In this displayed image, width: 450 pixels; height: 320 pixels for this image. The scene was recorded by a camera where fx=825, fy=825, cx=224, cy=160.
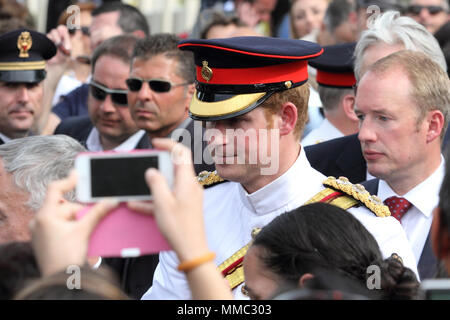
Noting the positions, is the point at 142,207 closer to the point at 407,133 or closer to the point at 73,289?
the point at 73,289

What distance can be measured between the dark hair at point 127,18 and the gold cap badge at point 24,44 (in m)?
2.19

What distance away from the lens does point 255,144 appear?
338 cm

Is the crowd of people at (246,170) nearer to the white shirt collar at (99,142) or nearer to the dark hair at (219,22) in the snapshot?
the white shirt collar at (99,142)

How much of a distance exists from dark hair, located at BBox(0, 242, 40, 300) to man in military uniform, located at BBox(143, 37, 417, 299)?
114 cm

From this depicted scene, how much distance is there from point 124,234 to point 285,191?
1473 millimetres

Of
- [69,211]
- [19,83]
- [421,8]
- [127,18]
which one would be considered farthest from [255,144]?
[421,8]

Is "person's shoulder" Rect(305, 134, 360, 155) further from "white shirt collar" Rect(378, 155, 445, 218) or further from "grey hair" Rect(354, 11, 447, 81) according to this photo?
"white shirt collar" Rect(378, 155, 445, 218)

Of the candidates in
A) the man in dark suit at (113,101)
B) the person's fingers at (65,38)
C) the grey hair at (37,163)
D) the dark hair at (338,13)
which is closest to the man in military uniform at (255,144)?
the grey hair at (37,163)

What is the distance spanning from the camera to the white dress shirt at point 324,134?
5516 mm

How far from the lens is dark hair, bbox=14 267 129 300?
2.03 metres

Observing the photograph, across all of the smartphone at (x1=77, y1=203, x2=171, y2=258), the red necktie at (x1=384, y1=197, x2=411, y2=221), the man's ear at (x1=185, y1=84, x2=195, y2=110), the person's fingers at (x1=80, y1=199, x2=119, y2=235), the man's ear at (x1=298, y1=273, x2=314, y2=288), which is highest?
the person's fingers at (x1=80, y1=199, x2=119, y2=235)

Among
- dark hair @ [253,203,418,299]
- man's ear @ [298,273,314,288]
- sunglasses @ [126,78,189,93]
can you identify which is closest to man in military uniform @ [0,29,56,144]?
sunglasses @ [126,78,189,93]
